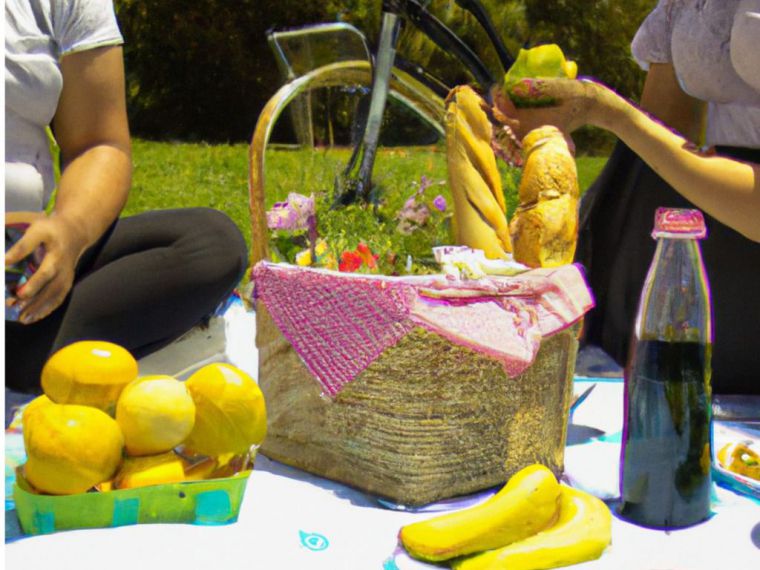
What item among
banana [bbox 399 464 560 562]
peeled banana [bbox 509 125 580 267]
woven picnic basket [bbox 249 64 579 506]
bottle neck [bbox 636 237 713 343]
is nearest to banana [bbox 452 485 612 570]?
banana [bbox 399 464 560 562]

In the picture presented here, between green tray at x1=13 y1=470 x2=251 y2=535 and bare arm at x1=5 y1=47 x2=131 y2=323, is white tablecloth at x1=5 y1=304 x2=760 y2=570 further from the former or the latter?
bare arm at x1=5 y1=47 x2=131 y2=323

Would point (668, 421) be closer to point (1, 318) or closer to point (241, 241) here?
point (1, 318)

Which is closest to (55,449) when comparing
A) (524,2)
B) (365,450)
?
(365,450)

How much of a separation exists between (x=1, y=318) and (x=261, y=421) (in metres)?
0.37

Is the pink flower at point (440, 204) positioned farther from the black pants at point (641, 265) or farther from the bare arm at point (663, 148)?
the black pants at point (641, 265)

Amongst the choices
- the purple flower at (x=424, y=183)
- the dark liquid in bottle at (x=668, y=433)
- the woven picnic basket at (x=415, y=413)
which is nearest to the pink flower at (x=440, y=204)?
the purple flower at (x=424, y=183)

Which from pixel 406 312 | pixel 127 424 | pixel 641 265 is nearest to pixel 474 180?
pixel 406 312

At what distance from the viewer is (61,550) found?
1.05 metres

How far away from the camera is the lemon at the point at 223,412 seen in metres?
1.16

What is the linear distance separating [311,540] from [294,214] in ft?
1.67

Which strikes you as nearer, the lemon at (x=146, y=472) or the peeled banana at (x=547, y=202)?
the lemon at (x=146, y=472)

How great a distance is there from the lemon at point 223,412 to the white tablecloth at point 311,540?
0.11m

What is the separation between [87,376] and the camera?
112 centimetres

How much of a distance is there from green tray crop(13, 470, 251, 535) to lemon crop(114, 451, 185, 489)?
0.06ft
